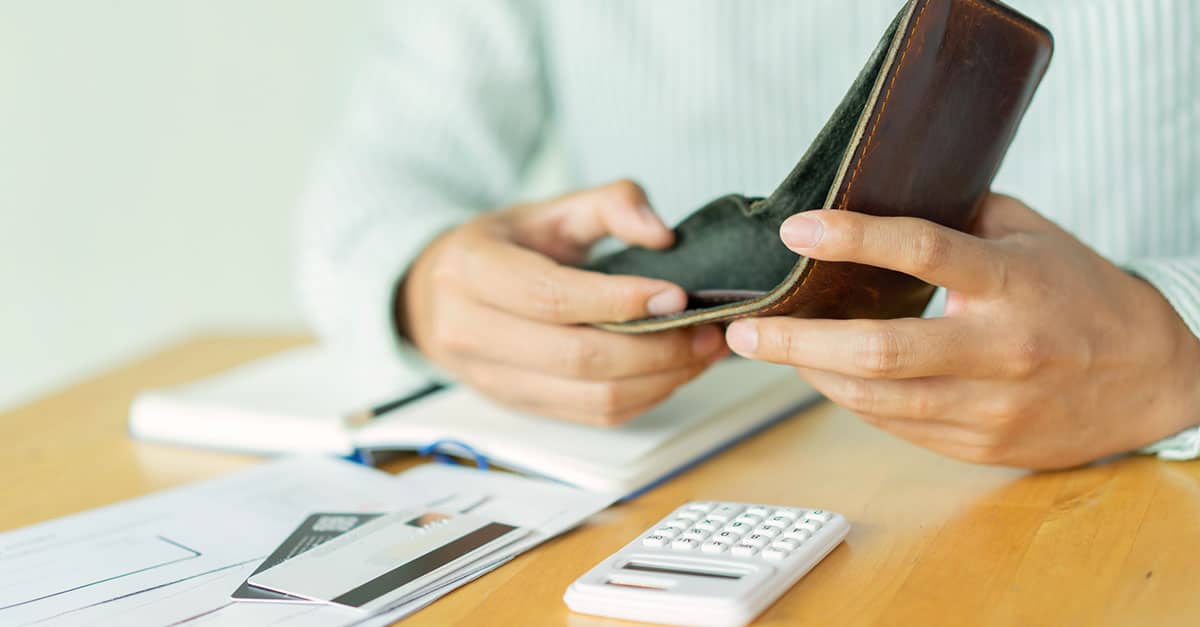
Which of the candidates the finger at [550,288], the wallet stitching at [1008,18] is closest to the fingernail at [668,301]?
the finger at [550,288]

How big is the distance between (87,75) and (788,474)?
1453 mm

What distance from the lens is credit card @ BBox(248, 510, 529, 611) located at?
0.46 m

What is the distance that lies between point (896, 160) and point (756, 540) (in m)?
0.18

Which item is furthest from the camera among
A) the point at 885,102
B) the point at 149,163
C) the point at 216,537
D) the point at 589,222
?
the point at 149,163

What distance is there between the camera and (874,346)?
0.48 metres

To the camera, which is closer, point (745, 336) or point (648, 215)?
point (745, 336)

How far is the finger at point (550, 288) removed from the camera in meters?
0.58

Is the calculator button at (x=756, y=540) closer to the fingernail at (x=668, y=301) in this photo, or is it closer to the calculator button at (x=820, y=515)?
the calculator button at (x=820, y=515)

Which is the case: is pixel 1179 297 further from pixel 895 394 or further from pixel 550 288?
pixel 550 288

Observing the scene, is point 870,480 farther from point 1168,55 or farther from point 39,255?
point 39,255

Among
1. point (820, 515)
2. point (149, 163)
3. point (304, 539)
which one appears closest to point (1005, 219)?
point (820, 515)

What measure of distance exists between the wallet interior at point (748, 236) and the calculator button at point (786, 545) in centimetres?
13

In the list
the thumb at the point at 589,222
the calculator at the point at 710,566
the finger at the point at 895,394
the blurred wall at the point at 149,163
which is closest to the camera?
the calculator at the point at 710,566

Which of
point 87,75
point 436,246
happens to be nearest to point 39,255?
point 87,75
